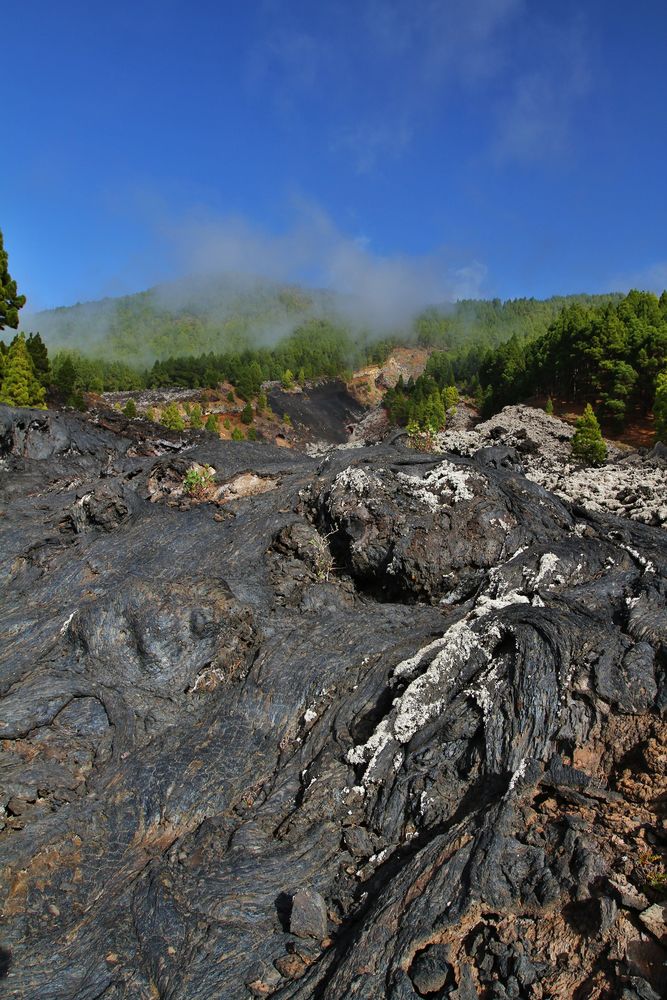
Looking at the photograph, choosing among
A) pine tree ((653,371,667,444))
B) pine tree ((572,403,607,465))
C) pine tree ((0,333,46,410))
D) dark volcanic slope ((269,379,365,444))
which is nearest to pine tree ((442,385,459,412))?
dark volcanic slope ((269,379,365,444))

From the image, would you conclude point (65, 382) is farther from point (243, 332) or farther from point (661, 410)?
point (243, 332)

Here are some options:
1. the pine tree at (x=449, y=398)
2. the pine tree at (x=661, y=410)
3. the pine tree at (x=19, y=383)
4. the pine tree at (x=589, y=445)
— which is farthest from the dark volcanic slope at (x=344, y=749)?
the pine tree at (x=449, y=398)

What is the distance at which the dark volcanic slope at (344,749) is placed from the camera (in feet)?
13.9

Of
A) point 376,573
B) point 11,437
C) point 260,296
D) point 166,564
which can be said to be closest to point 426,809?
point 376,573

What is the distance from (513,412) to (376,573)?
37.8 m

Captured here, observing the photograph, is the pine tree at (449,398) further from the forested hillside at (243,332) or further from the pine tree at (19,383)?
the pine tree at (19,383)

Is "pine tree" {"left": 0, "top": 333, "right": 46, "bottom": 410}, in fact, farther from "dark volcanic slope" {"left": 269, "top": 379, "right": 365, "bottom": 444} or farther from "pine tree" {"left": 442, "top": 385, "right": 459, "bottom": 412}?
"dark volcanic slope" {"left": 269, "top": 379, "right": 365, "bottom": 444}

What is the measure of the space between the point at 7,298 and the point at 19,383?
4320mm

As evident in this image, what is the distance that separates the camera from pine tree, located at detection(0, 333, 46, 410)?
31.0 metres

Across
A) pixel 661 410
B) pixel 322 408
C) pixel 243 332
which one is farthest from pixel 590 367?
pixel 243 332

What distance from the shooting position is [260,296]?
188m

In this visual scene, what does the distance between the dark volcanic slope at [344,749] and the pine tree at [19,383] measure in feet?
74.5

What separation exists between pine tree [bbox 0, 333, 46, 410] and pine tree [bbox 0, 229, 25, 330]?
6.77ft

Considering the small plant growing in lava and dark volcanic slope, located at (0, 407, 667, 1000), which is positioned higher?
the small plant growing in lava
